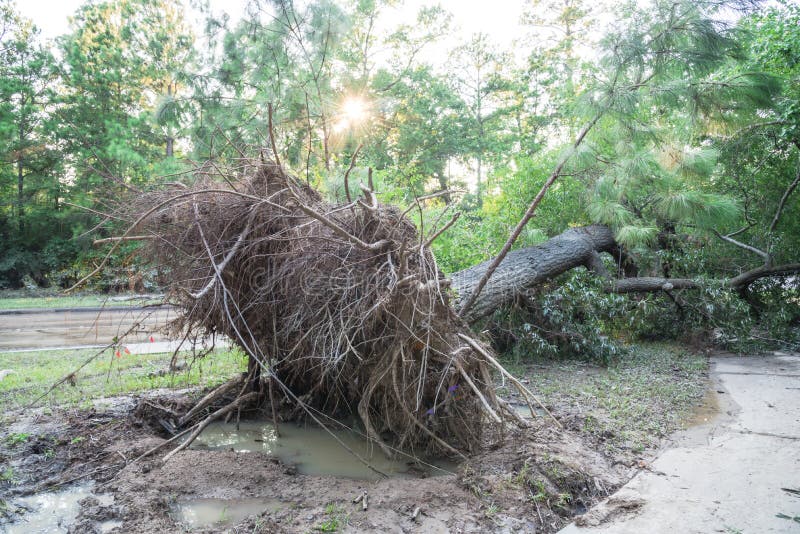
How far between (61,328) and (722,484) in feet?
40.8

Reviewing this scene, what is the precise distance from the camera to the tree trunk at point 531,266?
6816 millimetres

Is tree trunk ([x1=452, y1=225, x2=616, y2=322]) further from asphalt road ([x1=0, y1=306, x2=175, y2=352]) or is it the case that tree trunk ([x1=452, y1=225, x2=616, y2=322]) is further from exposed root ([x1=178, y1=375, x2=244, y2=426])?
asphalt road ([x1=0, y1=306, x2=175, y2=352])

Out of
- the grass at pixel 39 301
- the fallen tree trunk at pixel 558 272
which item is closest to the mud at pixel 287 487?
the fallen tree trunk at pixel 558 272

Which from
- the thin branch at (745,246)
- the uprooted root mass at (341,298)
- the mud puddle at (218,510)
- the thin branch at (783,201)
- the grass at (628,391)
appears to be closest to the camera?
the mud puddle at (218,510)

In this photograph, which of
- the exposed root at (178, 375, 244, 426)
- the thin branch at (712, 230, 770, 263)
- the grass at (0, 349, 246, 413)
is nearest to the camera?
the exposed root at (178, 375, 244, 426)

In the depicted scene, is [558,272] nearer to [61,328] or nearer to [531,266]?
[531,266]

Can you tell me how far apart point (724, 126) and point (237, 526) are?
6545mm

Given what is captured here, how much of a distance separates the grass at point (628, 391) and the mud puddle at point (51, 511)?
3.61 meters

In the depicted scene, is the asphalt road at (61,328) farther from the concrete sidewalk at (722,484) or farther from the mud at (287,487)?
the concrete sidewalk at (722,484)

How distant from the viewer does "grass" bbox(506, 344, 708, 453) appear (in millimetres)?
4379

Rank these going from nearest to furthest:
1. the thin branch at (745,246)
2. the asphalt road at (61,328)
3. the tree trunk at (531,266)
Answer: the tree trunk at (531,266), the thin branch at (745,246), the asphalt road at (61,328)

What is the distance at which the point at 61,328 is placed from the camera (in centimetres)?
1132

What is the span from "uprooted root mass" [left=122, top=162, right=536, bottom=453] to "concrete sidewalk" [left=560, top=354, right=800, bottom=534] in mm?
955

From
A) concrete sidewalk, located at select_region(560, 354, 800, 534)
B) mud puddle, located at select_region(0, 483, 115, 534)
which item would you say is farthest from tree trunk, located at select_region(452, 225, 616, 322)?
mud puddle, located at select_region(0, 483, 115, 534)
